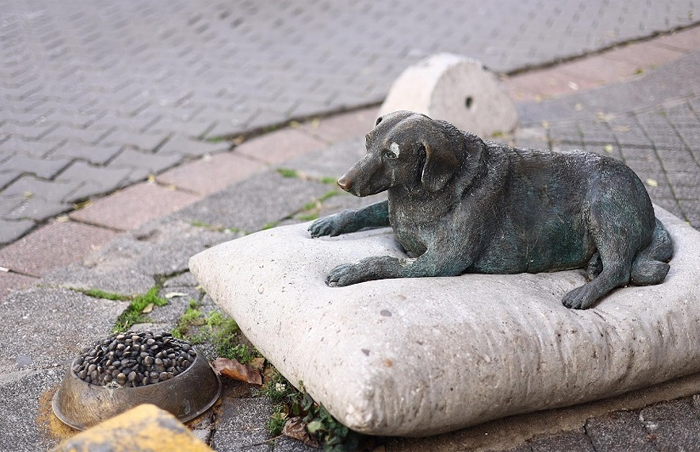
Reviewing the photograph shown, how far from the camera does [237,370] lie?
3199mm

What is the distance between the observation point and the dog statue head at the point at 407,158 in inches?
117

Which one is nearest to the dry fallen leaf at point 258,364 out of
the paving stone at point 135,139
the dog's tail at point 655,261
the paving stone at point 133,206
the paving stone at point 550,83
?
the dog's tail at point 655,261

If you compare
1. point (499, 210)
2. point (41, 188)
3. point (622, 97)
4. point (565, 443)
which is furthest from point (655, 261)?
point (41, 188)

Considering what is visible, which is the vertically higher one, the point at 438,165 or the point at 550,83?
the point at 438,165

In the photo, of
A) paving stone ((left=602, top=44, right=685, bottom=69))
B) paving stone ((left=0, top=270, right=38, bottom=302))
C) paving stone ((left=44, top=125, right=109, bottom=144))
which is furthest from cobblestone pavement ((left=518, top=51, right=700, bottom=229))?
paving stone ((left=0, top=270, right=38, bottom=302))

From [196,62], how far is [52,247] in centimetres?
330

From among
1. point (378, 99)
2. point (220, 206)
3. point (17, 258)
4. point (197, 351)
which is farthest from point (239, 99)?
point (197, 351)

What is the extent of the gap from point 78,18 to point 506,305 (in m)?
7.01

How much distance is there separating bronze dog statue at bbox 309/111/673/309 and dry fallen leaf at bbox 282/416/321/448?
53 centimetres

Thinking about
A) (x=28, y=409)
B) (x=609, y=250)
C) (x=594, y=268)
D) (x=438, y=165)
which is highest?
(x=438, y=165)

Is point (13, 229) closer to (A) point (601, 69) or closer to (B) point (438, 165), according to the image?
(B) point (438, 165)

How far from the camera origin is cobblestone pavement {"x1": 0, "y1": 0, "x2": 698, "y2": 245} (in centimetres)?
554

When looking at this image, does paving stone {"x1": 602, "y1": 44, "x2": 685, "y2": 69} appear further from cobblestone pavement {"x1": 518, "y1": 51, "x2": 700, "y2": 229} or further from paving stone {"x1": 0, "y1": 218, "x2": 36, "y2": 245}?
paving stone {"x1": 0, "y1": 218, "x2": 36, "y2": 245}

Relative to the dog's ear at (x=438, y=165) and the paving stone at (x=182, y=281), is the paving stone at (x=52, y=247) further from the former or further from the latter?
the dog's ear at (x=438, y=165)
